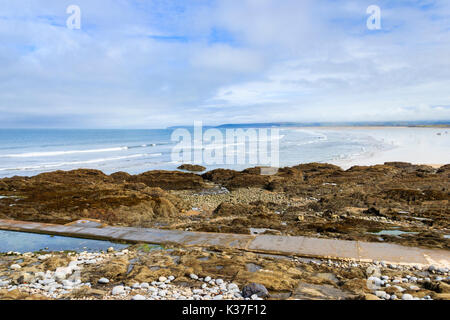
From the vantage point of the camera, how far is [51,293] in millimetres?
4605

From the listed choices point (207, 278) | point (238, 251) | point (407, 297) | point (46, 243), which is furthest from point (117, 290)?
point (407, 297)

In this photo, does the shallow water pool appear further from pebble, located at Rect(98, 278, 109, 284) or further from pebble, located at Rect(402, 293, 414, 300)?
pebble, located at Rect(402, 293, 414, 300)

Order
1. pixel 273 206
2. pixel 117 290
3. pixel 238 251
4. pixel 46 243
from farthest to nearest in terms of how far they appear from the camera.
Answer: pixel 273 206 → pixel 46 243 → pixel 238 251 → pixel 117 290

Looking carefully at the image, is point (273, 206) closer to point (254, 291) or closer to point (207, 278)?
point (207, 278)

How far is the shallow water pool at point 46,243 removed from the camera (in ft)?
22.8

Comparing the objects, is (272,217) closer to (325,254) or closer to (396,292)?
(325,254)

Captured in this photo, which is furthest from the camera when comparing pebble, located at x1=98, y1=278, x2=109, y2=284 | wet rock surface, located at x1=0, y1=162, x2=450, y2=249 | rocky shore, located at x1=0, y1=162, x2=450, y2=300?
wet rock surface, located at x1=0, y1=162, x2=450, y2=249

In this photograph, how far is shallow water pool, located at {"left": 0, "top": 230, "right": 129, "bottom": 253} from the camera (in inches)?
274

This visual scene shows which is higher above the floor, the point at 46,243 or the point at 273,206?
the point at 46,243

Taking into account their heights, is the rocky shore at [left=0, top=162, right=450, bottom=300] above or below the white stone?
below

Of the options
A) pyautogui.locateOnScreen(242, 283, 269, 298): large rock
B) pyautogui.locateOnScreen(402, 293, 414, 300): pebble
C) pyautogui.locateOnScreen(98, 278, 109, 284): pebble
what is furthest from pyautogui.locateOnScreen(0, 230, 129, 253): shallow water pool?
pyautogui.locateOnScreen(402, 293, 414, 300): pebble

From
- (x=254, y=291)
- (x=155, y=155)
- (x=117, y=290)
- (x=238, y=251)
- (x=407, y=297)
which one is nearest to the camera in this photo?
(x=407, y=297)

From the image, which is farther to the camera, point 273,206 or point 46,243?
point 273,206

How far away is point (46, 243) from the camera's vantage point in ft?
24.0
